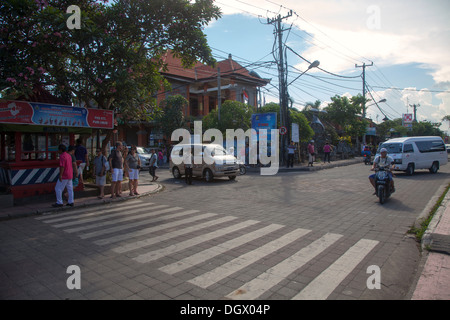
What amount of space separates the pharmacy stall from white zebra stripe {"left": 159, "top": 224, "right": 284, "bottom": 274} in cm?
773

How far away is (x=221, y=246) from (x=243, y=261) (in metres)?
0.81

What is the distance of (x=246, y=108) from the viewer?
1031 inches

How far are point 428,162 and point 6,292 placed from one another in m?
19.5

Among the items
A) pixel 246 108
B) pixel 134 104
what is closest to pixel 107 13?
pixel 134 104

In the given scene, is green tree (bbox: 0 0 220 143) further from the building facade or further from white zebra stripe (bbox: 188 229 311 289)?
the building facade

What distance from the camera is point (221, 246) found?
5.41 metres

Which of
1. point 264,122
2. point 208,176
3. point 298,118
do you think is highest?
point 298,118

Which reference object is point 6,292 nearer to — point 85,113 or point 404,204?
point 85,113

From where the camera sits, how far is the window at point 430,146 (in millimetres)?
16641

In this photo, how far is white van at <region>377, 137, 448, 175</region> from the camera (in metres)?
16.1

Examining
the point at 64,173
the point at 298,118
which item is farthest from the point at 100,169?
the point at 298,118

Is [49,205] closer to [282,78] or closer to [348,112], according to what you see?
[282,78]

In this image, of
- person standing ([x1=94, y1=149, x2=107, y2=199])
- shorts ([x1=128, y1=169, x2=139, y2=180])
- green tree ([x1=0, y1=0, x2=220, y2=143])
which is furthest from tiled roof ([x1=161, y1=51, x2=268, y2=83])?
person standing ([x1=94, y1=149, x2=107, y2=199])

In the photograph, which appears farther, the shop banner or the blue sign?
the blue sign
